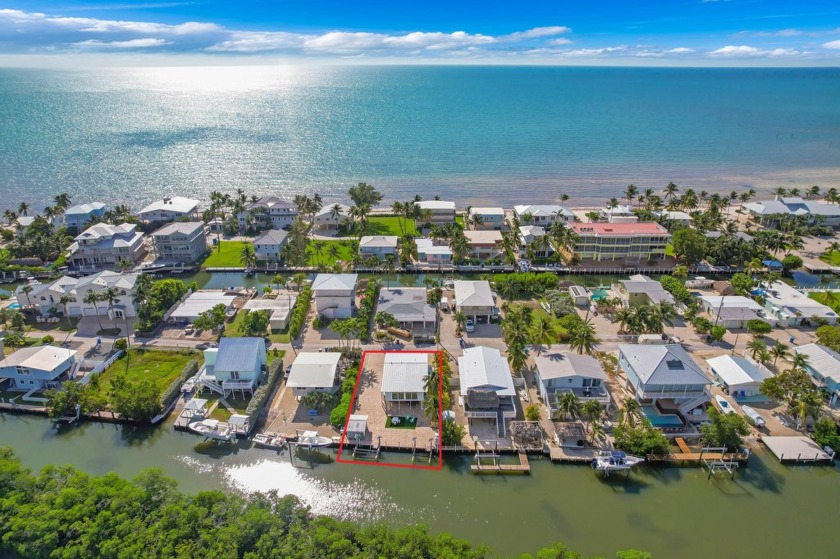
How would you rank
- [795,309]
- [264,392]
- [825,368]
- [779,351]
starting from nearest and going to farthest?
1. [264,392]
2. [825,368]
3. [779,351]
4. [795,309]

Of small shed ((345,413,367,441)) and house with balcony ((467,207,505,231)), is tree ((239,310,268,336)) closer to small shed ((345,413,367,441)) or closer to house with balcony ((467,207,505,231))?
small shed ((345,413,367,441))

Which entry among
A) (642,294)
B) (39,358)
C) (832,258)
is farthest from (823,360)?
(39,358)

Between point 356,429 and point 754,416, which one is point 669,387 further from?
point 356,429

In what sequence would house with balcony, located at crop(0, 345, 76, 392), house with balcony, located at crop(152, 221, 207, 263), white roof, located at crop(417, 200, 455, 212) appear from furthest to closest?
white roof, located at crop(417, 200, 455, 212) → house with balcony, located at crop(152, 221, 207, 263) → house with balcony, located at crop(0, 345, 76, 392)

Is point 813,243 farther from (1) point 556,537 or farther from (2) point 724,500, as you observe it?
(1) point 556,537

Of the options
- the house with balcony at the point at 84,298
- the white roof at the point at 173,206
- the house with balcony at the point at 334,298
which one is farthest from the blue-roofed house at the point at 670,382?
the white roof at the point at 173,206

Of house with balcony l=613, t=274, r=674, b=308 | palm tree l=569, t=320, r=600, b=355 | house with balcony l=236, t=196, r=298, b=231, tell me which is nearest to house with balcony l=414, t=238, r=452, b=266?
house with balcony l=613, t=274, r=674, b=308

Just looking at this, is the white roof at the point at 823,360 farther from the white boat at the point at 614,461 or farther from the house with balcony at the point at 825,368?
the white boat at the point at 614,461
